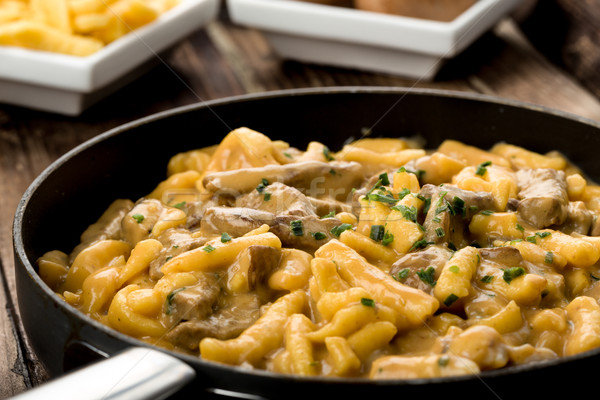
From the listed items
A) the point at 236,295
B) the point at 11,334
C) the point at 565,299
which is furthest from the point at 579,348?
the point at 11,334

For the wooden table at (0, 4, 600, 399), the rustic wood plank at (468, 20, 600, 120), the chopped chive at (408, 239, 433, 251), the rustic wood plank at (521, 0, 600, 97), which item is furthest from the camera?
the rustic wood plank at (521, 0, 600, 97)

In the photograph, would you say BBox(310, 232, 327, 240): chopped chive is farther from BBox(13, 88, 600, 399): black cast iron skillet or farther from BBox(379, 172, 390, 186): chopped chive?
BBox(13, 88, 600, 399): black cast iron skillet

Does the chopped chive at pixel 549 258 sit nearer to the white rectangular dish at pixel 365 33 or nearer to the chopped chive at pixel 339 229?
the chopped chive at pixel 339 229

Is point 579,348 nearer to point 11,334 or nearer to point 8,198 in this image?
point 11,334

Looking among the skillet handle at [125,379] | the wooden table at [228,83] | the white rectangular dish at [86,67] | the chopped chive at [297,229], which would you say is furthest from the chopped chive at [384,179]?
the white rectangular dish at [86,67]

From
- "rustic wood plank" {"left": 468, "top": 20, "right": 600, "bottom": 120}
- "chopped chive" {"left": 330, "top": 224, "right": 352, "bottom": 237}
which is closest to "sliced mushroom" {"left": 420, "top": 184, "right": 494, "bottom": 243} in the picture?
"chopped chive" {"left": 330, "top": 224, "right": 352, "bottom": 237}

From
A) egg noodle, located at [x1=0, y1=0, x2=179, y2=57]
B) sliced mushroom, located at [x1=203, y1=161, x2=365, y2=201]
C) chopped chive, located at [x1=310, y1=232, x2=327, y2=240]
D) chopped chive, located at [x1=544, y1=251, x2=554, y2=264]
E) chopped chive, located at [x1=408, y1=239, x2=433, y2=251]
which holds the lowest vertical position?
egg noodle, located at [x1=0, y1=0, x2=179, y2=57]

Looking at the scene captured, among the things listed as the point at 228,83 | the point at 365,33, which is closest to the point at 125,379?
the point at 365,33
